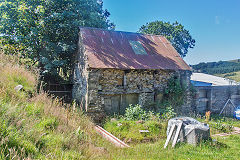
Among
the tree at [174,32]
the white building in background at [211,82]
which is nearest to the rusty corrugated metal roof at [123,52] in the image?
the white building in background at [211,82]

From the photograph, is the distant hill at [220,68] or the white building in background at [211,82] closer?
the white building in background at [211,82]

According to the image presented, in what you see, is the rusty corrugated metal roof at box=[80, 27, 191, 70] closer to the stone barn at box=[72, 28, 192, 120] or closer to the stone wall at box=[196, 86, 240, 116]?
the stone barn at box=[72, 28, 192, 120]

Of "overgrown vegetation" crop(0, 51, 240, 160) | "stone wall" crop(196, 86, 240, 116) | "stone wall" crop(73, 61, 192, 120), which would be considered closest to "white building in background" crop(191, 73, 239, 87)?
"stone wall" crop(196, 86, 240, 116)

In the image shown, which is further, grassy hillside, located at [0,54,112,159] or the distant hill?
the distant hill

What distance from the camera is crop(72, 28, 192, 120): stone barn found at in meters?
9.13

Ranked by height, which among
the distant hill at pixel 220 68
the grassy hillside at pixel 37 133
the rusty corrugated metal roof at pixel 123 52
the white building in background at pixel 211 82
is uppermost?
the distant hill at pixel 220 68

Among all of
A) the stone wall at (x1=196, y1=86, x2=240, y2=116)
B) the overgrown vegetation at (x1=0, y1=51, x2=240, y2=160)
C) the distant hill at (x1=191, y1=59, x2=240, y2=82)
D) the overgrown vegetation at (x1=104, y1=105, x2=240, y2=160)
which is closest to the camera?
the overgrown vegetation at (x1=0, y1=51, x2=240, y2=160)

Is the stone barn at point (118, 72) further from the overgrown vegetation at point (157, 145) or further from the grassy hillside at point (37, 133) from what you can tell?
the grassy hillside at point (37, 133)

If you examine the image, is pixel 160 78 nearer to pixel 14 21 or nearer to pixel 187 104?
pixel 187 104

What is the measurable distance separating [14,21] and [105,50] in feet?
19.8

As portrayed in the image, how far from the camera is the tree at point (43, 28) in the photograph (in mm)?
10219

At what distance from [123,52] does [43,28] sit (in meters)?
5.43

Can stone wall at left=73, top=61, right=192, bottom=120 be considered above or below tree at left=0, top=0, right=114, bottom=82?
below

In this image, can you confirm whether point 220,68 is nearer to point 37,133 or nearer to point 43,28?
point 43,28
